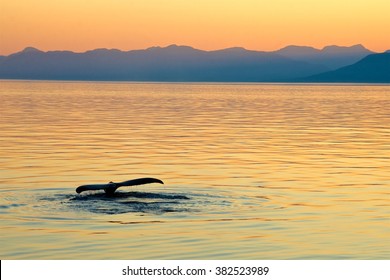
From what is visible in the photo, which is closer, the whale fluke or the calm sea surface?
the calm sea surface

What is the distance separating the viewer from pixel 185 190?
29.6 metres

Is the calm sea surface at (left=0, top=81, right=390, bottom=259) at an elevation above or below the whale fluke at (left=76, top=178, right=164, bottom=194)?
below

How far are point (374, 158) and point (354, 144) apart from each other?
8411 mm

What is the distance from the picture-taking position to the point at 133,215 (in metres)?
24.5

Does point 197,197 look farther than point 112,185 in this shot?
Yes

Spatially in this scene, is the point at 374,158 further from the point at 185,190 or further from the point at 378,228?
the point at 378,228

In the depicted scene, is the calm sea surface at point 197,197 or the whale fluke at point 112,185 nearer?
the calm sea surface at point 197,197

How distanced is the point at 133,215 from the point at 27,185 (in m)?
7.33

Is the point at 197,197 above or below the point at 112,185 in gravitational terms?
below

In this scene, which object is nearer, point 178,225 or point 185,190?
point 178,225

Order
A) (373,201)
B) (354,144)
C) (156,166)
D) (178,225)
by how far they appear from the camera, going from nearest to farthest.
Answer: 1. (178,225)
2. (373,201)
3. (156,166)
4. (354,144)

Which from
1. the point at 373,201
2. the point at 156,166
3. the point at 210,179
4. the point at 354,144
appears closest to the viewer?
the point at 373,201

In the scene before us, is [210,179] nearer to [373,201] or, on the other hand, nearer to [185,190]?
[185,190]
